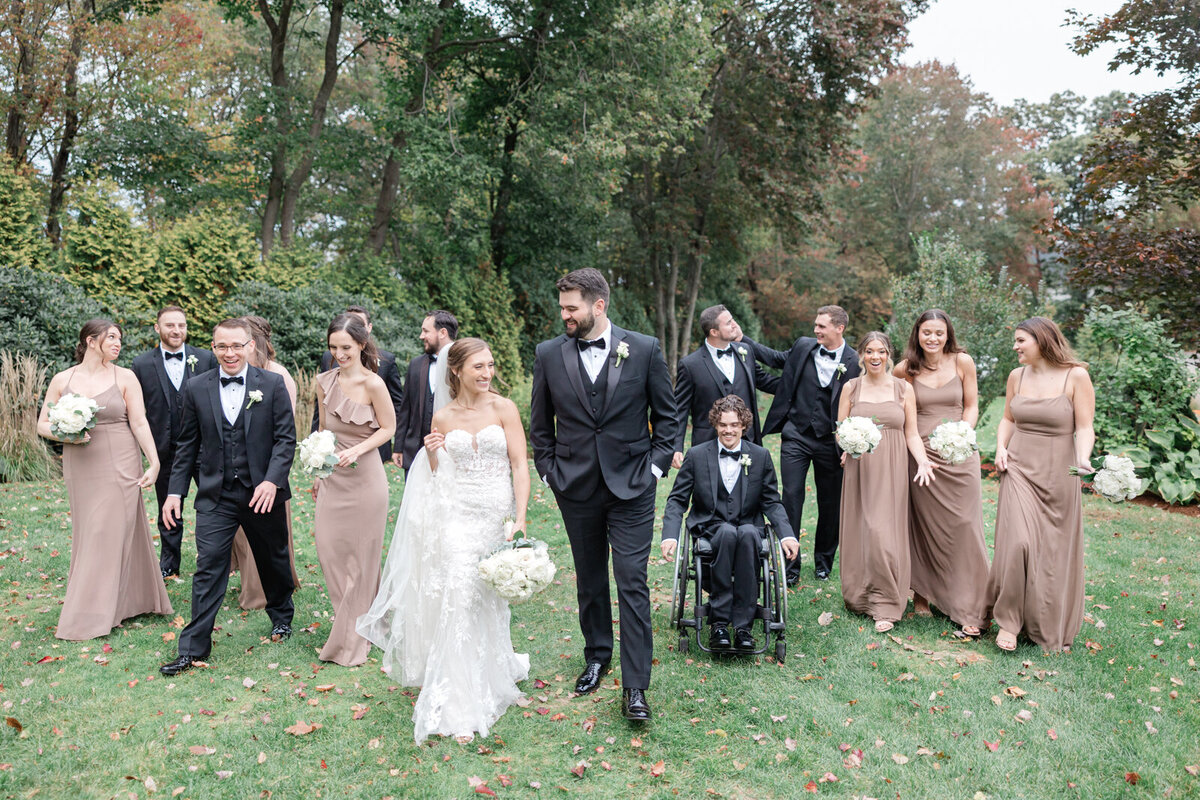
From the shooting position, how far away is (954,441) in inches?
233

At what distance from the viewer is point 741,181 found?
22219 millimetres

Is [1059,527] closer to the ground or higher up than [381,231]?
closer to the ground

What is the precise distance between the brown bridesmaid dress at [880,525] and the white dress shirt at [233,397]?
4.37 metres

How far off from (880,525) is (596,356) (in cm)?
281

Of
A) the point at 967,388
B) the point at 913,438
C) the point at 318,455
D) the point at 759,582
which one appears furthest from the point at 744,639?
the point at 318,455

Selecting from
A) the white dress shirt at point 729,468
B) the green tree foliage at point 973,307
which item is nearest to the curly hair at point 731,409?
the white dress shirt at point 729,468

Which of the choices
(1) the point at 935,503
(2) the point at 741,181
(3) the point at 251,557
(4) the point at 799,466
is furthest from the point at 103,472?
(2) the point at 741,181

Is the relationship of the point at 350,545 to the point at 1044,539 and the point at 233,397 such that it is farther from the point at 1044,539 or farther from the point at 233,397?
the point at 1044,539

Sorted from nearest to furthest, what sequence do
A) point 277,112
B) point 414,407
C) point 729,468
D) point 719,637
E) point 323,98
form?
1. point 719,637
2. point 729,468
3. point 414,407
4. point 277,112
5. point 323,98

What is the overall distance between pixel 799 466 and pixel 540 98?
1192 cm

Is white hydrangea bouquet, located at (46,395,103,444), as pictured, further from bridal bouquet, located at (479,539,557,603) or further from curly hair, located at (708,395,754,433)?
curly hair, located at (708,395,754,433)

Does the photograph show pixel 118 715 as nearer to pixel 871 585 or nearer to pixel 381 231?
pixel 871 585

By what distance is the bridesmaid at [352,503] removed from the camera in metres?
5.43

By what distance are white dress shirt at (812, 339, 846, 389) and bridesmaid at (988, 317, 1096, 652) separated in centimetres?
163
